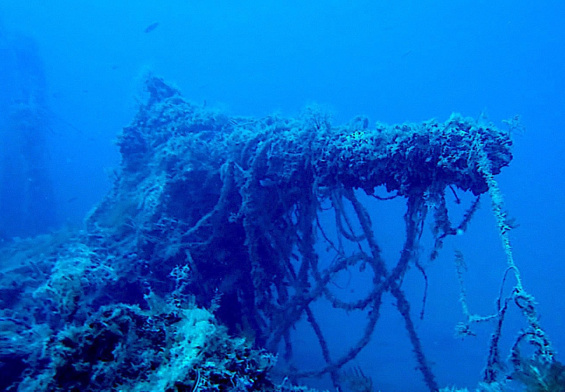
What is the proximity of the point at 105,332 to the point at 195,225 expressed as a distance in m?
3.50

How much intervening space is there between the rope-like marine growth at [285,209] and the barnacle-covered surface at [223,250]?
0.8 inches

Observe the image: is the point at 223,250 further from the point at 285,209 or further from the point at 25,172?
the point at 25,172

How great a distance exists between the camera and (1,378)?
3512mm

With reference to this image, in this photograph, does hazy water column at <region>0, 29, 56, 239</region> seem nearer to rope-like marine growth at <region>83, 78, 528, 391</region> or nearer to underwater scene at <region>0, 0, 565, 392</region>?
underwater scene at <region>0, 0, 565, 392</region>

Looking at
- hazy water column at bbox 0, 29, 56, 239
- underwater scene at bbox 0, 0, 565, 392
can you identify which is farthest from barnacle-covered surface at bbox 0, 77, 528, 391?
hazy water column at bbox 0, 29, 56, 239

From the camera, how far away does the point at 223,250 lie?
18.2 ft

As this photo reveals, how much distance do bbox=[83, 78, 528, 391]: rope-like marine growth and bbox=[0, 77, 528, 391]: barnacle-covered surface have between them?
2 cm

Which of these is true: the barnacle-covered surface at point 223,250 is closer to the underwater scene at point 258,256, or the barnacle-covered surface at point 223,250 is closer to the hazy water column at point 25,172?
the underwater scene at point 258,256

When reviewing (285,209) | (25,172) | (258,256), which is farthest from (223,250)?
(25,172)

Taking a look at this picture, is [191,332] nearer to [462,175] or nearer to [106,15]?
[462,175]

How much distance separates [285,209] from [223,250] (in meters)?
1.27

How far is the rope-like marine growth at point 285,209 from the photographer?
3750 millimetres

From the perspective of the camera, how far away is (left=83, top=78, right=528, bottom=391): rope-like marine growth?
375 cm

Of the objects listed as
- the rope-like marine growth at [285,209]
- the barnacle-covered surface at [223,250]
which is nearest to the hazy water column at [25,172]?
the barnacle-covered surface at [223,250]
